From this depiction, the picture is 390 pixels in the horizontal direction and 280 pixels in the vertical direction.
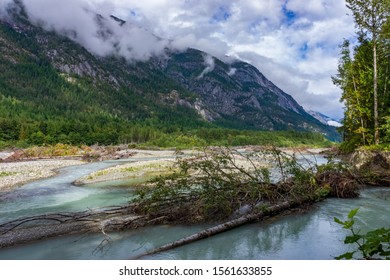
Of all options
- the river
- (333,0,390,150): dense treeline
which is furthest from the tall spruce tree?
the river

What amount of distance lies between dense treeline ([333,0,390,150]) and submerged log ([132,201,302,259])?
17180mm

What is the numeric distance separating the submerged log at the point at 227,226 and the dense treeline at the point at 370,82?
56.4 feet

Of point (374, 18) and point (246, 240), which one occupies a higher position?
point (374, 18)

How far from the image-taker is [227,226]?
12727 millimetres

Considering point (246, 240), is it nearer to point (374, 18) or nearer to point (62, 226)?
point (62, 226)

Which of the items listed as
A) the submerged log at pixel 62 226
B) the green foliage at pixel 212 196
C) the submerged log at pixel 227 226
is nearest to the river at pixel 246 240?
the submerged log at pixel 227 226

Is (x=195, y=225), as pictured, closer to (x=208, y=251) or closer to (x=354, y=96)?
(x=208, y=251)

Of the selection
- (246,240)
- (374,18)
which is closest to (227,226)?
(246,240)

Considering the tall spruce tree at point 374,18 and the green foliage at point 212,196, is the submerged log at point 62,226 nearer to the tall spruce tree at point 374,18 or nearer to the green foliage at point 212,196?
the green foliage at point 212,196

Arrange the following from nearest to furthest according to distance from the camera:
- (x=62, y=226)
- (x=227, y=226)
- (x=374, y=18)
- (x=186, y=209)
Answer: (x=227, y=226) → (x=62, y=226) → (x=186, y=209) → (x=374, y=18)

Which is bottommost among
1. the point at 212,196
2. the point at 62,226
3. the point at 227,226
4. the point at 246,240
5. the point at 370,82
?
the point at 62,226

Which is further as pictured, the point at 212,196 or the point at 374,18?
the point at 374,18

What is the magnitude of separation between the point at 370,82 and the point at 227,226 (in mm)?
28063
